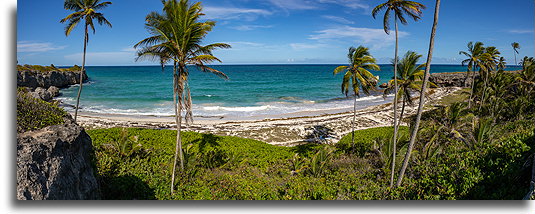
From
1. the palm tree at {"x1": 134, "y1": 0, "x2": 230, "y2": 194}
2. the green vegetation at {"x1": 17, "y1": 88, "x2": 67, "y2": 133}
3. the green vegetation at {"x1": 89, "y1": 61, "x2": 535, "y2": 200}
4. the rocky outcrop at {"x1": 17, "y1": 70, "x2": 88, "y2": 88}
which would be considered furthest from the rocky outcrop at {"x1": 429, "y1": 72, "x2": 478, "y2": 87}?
the rocky outcrop at {"x1": 17, "y1": 70, "x2": 88, "y2": 88}

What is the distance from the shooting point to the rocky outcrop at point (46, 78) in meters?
32.7

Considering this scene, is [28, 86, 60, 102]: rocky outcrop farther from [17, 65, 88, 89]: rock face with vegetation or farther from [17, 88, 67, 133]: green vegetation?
Result: [17, 88, 67, 133]: green vegetation

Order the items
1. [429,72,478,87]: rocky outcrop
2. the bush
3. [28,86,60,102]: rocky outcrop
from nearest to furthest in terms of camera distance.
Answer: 1. the bush
2. [28,86,60,102]: rocky outcrop
3. [429,72,478,87]: rocky outcrop

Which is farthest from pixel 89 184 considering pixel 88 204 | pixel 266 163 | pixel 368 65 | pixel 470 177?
pixel 368 65

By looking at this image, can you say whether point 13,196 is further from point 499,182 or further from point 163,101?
point 163,101

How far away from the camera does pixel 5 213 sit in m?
4.49

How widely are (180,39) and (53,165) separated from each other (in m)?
3.30

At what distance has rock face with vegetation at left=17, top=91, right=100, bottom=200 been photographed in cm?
391

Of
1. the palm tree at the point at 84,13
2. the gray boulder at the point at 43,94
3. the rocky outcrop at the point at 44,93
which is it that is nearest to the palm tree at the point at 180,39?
the palm tree at the point at 84,13

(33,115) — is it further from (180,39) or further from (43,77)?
(43,77)

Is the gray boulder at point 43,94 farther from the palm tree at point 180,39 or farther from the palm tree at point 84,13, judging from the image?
the palm tree at point 180,39

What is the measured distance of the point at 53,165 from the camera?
411 centimetres

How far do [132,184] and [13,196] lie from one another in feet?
8.31

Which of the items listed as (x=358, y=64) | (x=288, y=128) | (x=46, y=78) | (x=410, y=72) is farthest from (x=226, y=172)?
(x=46, y=78)
